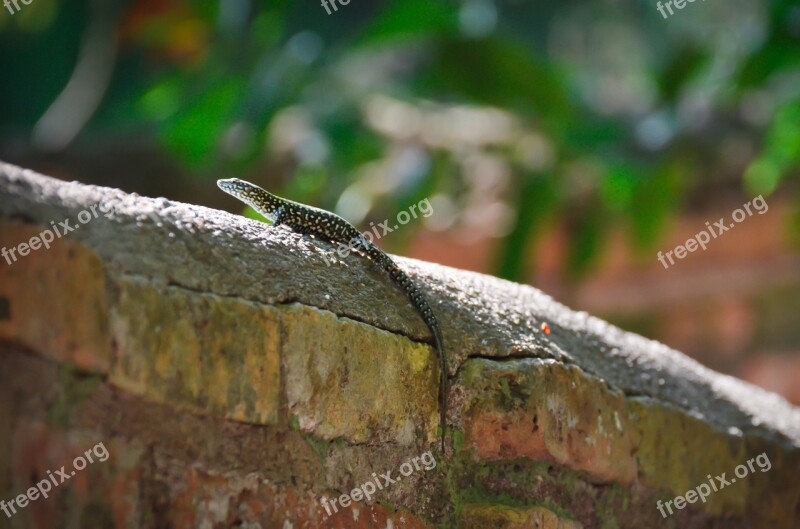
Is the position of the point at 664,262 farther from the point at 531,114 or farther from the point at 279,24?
the point at 279,24

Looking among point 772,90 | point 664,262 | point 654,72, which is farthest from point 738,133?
point 664,262

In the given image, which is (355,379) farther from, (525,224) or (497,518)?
(525,224)

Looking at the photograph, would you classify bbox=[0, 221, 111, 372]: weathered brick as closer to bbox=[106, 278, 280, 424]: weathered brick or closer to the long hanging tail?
bbox=[106, 278, 280, 424]: weathered brick

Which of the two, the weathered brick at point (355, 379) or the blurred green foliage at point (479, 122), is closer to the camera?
the weathered brick at point (355, 379)

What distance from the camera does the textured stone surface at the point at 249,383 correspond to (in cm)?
191

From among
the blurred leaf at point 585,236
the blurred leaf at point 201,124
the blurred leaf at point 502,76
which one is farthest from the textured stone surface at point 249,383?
the blurred leaf at point 585,236

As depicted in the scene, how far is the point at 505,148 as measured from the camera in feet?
24.9

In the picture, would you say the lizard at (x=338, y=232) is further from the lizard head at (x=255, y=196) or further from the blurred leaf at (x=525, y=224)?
the blurred leaf at (x=525, y=224)

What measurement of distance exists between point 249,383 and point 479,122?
6.56 m

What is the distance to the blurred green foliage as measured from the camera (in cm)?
629

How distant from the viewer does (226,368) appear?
193 centimetres

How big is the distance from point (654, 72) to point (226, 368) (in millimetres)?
6206

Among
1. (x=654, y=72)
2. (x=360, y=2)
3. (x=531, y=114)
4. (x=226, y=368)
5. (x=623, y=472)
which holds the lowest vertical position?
(x=226, y=368)

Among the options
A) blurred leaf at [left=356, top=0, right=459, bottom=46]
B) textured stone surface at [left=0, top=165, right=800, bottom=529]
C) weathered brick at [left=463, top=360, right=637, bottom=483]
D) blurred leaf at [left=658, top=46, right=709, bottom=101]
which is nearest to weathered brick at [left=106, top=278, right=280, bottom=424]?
textured stone surface at [left=0, top=165, right=800, bottom=529]
